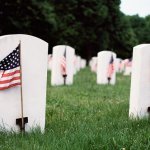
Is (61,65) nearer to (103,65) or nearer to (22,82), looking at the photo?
(103,65)

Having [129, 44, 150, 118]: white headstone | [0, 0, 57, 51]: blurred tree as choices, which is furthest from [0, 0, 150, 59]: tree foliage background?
[129, 44, 150, 118]: white headstone

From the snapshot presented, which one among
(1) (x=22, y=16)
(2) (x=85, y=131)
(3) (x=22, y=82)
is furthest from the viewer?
(1) (x=22, y=16)

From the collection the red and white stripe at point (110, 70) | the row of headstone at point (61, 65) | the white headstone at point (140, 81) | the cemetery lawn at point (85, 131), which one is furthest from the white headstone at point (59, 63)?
the white headstone at point (140, 81)

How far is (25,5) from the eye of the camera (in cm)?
3497

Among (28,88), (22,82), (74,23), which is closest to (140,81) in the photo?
(28,88)

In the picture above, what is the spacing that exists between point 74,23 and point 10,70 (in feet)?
148

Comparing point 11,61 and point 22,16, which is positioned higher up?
point 22,16

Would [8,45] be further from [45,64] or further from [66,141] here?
[66,141]

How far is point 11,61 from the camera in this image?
7.51m

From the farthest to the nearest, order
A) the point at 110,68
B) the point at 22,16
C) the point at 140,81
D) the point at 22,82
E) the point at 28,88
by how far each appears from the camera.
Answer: the point at 22,16
the point at 110,68
the point at 140,81
the point at 28,88
the point at 22,82

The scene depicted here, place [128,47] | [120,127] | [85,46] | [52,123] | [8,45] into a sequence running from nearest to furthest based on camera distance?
[8,45] → [120,127] → [52,123] → [85,46] → [128,47]

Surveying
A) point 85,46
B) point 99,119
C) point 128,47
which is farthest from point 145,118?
point 128,47

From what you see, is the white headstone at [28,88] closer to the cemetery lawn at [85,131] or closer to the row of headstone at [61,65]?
the cemetery lawn at [85,131]

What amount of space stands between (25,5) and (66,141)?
29.1 m
